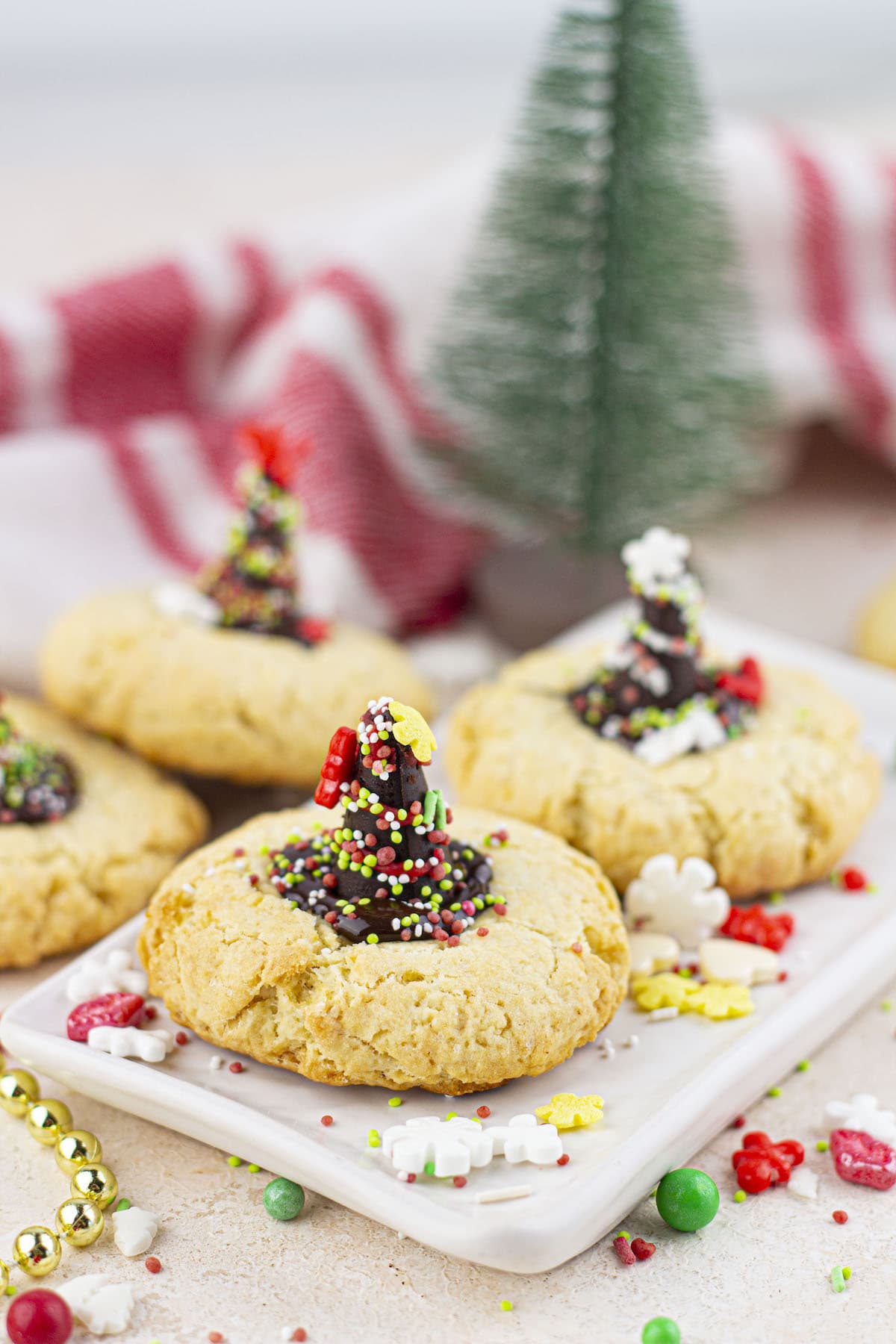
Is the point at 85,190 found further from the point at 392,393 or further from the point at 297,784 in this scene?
the point at 297,784

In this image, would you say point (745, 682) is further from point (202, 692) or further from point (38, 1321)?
point (38, 1321)

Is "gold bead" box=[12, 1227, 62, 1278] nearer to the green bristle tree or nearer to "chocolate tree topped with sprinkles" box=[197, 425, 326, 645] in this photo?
"chocolate tree topped with sprinkles" box=[197, 425, 326, 645]

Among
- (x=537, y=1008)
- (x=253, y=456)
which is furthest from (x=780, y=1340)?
(x=253, y=456)

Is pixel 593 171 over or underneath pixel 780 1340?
over

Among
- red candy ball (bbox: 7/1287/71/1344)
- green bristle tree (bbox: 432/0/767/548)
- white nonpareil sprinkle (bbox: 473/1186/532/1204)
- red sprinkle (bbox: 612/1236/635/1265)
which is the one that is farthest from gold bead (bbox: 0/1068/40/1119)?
green bristle tree (bbox: 432/0/767/548)

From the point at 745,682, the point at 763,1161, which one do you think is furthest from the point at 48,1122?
the point at 745,682

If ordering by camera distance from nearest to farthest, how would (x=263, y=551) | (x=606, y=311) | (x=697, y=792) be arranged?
(x=697, y=792) → (x=263, y=551) → (x=606, y=311)
